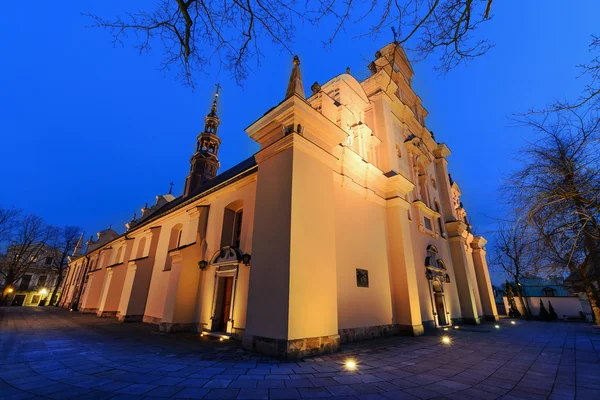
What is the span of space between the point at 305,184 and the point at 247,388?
4720 mm

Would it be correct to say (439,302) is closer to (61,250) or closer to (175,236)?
(175,236)

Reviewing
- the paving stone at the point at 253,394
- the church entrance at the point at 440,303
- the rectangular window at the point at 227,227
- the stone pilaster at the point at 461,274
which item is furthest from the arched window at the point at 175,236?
the stone pilaster at the point at 461,274

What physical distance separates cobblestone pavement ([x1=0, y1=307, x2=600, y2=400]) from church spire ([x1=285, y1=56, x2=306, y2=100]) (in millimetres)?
7011

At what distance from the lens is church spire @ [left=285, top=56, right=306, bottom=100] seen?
7.67 m

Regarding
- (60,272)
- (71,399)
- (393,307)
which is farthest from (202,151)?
(60,272)

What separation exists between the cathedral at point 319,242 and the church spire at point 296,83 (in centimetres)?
7

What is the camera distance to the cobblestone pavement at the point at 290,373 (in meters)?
3.43

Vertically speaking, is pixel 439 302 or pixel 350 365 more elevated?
pixel 439 302

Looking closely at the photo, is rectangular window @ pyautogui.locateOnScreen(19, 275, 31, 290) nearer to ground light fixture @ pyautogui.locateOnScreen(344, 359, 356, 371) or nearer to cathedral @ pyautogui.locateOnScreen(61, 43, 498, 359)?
cathedral @ pyautogui.locateOnScreen(61, 43, 498, 359)

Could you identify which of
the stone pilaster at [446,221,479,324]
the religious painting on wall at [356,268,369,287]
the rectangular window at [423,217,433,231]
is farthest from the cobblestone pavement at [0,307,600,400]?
the stone pilaster at [446,221,479,324]

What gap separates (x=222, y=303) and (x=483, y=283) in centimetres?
1889

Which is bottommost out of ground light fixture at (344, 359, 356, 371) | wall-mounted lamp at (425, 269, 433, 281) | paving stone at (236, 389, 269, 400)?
ground light fixture at (344, 359, 356, 371)

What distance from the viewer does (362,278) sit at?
8.99m

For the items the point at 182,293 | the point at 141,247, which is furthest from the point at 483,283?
the point at 141,247
